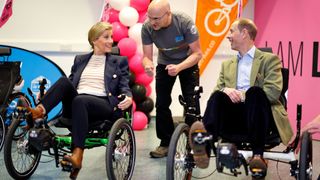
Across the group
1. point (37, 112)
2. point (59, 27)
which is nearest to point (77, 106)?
point (37, 112)

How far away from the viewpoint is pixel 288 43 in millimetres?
4176

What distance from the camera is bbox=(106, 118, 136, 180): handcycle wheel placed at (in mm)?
2279

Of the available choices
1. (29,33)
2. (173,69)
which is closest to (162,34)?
(173,69)

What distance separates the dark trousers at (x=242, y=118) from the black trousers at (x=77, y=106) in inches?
25.6

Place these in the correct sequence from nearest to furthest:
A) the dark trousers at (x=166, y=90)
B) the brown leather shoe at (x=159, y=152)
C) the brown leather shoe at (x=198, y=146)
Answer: the brown leather shoe at (x=198, y=146) < the dark trousers at (x=166, y=90) < the brown leather shoe at (x=159, y=152)

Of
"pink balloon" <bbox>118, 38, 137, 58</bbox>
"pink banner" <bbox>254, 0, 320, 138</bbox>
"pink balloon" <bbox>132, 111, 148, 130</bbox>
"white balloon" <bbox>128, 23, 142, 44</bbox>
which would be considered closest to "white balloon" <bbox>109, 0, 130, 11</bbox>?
"white balloon" <bbox>128, 23, 142, 44</bbox>

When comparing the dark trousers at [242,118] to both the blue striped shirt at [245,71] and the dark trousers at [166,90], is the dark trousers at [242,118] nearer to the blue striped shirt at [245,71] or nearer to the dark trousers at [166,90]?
the blue striped shirt at [245,71]

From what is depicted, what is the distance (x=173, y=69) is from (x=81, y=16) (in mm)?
2381

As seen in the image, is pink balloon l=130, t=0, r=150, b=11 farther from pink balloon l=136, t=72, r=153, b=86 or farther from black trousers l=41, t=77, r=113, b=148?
black trousers l=41, t=77, r=113, b=148

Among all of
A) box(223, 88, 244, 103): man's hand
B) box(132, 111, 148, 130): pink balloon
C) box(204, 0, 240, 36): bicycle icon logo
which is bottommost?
box(132, 111, 148, 130): pink balloon

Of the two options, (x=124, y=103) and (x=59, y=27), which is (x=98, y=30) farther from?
(x=59, y=27)

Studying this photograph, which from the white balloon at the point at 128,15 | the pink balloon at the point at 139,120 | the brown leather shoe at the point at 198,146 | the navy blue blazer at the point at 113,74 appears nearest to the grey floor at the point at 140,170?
the navy blue blazer at the point at 113,74

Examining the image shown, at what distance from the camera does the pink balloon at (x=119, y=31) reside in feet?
14.1

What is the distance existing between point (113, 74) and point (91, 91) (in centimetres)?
18
